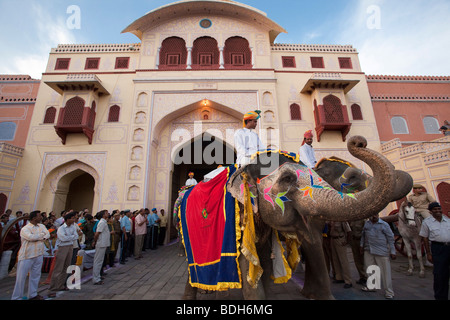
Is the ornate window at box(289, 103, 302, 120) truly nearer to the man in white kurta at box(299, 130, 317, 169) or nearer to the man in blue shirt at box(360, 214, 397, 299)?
the man in white kurta at box(299, 130, 317, 169)

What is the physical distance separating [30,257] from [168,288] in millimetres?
2428

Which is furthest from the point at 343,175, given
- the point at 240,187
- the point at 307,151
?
the point at 240,187

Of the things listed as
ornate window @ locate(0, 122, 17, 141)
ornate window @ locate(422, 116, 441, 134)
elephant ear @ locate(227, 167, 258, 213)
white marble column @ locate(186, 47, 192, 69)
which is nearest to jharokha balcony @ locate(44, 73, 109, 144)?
ornate window @ locate(0, 122, 17, 141)

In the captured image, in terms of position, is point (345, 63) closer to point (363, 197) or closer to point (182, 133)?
point (182, 133)

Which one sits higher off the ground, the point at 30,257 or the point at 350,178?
the point at 350,178

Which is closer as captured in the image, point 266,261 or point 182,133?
point 266,261

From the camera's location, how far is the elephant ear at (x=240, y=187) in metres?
2.37

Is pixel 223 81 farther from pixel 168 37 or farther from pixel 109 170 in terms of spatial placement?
pixel 109 170

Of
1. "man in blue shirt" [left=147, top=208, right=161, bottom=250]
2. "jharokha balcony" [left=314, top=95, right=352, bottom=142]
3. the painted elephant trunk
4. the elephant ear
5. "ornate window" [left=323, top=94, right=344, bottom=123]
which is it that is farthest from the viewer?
"ornate window" [left=323, top=94, right=344, bottom=123]

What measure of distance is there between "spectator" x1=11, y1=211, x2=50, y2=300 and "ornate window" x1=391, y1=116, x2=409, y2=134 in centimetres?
1598

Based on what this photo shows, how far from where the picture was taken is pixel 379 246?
371 centimetres

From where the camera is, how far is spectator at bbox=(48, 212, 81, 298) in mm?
4145

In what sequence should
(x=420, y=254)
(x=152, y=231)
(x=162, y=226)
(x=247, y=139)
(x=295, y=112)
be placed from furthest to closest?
(x=295, y=112)
(x=162, y=226)
(x=152, y=231)
(x=420, y=254)
(x=247, y=139)

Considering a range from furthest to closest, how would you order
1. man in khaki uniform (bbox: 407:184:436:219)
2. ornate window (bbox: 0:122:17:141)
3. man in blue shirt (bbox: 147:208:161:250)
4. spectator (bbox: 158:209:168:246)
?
1. ornate window (bbox: 0:122:17:141)
2. spectator (bbox: 158:209:168:246)
3. man in blue shirt (bbox: 147:208:161:250)
4. man in khaki uniform (bbox: 407:184:436:219)
